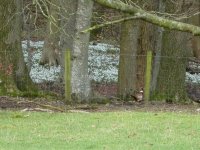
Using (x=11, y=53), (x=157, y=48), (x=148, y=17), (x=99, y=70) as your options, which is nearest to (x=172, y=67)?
(x=157, y=48)

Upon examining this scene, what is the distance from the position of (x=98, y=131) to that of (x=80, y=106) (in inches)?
186

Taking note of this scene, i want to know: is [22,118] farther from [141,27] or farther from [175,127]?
[141,27]

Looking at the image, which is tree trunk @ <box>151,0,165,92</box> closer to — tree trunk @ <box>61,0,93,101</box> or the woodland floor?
the woodland floor

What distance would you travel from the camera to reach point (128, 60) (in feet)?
61.2

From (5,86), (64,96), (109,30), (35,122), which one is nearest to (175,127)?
(35,122)

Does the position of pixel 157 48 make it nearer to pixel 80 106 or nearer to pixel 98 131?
pixel 80 106

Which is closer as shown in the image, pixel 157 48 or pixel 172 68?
pixel 172 68

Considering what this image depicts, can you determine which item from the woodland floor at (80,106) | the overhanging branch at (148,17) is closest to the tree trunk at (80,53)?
the woodland floor at (80,106)

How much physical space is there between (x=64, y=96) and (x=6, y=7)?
318 cm

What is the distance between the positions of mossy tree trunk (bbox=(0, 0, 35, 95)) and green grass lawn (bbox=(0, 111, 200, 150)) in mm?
3632

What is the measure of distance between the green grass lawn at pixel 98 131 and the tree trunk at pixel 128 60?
470 centimetres

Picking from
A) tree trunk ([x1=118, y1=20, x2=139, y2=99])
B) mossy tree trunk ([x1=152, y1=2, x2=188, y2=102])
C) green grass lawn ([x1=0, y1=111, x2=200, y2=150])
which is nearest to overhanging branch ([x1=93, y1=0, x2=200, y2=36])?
green grass lawn ([x1=0, y1=111, x2=200, y2=150])

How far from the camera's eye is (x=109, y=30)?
2600 cm

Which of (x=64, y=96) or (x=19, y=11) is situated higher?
(x=19, y=11)
